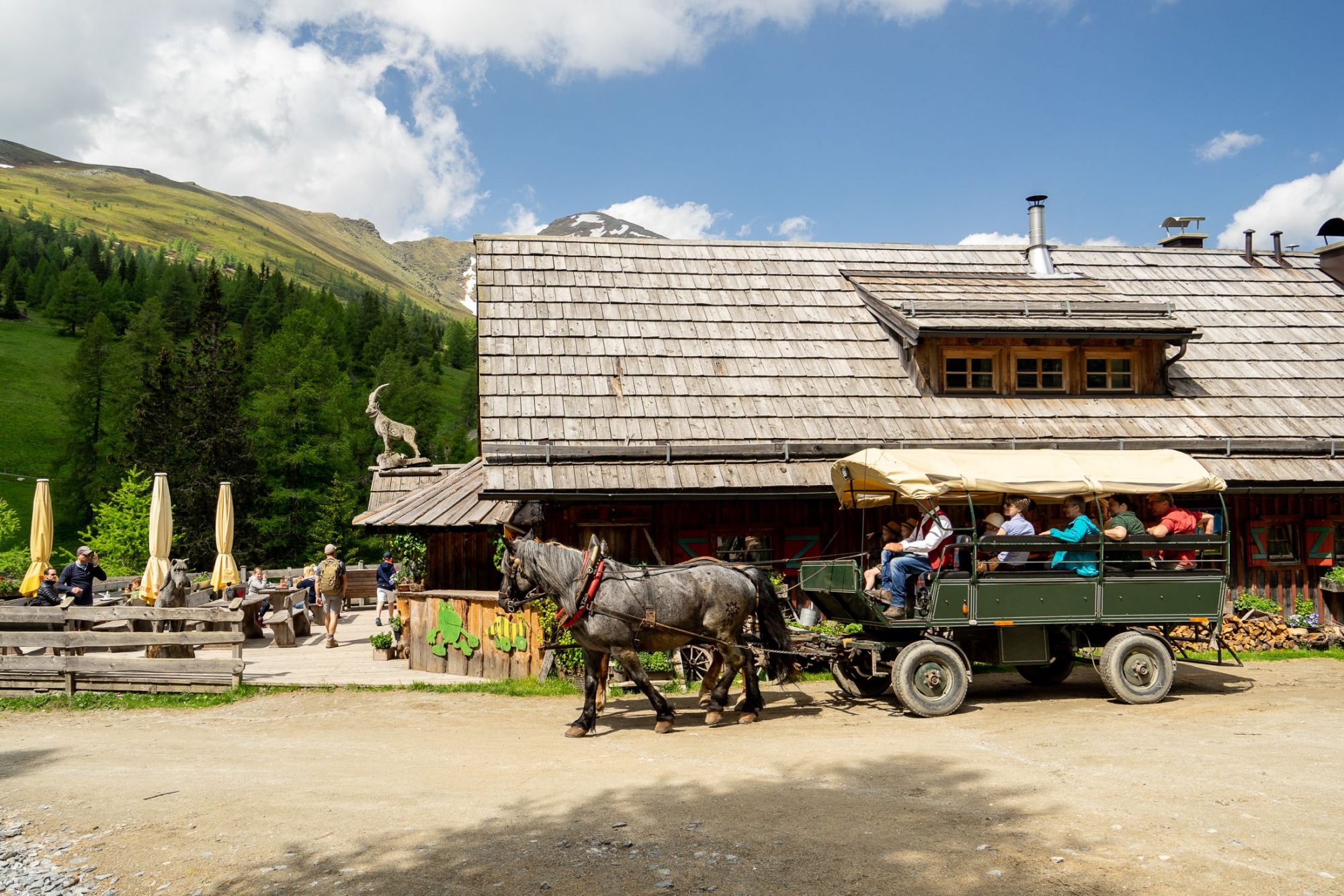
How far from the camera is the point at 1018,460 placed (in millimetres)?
10984

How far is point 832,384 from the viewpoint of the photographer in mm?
16172

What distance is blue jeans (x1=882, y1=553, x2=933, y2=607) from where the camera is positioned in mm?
10406

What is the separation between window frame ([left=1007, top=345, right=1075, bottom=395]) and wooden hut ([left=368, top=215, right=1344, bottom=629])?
0.15 ft

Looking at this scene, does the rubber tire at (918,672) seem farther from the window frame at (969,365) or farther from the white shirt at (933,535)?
the window frame at (969,365)

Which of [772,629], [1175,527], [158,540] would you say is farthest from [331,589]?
[1175,527]

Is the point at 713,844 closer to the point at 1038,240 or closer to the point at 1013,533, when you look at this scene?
the point at 1013,533

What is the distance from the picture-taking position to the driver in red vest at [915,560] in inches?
410

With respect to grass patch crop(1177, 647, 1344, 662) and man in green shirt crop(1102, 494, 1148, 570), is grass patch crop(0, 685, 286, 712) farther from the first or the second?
grass patch crop(1177, 647, 1344, 662)

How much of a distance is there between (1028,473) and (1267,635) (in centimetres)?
754

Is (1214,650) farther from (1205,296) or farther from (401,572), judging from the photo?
(401,572)

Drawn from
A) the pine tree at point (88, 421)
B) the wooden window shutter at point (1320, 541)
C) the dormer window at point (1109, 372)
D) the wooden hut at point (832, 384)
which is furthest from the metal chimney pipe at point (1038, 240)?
the pine tree at point (88, 421)

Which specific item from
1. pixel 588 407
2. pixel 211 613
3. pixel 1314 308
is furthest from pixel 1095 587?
pixel 1314 308

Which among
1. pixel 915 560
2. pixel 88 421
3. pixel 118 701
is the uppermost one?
pixel 88 421

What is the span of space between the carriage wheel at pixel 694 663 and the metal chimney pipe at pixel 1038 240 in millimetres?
12128
